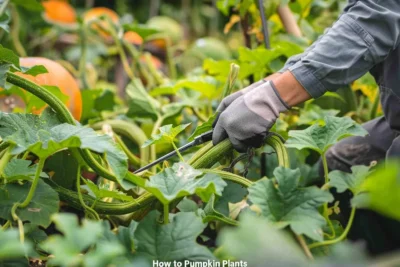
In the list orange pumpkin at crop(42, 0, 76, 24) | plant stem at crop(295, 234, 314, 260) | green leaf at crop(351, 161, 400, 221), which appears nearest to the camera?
green leaf at crop(351, 161, 400, 221)

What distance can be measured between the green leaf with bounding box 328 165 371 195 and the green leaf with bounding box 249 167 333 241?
4 centimetres

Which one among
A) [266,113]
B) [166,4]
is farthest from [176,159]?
[166,4]

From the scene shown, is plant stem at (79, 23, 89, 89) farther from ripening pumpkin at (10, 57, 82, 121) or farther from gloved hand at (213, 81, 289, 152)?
gloved hand at (213, 81, 289, 152)

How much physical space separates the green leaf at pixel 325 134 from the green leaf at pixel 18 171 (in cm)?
39

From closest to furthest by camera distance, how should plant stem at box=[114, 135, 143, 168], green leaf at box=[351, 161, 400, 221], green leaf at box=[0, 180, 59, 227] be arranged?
green leaf at box=[351, 161, 400, 221] < green leaf at box=[0, 180, 59, 227] < plant stem at box=[114, 135, 143, 168]

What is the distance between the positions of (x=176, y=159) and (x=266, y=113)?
14.3 inches

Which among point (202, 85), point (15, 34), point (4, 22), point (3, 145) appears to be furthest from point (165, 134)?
point (15, 34)

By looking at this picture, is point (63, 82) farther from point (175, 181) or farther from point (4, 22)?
point (175, 181)

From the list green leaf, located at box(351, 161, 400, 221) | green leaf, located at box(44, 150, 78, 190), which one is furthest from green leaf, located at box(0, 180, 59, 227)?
green leaf, located at box(351, 161, 400, 221)

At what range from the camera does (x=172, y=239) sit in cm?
74

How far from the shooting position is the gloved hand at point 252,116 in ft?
3.08

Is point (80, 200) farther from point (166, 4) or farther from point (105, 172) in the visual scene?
point (166, 4)

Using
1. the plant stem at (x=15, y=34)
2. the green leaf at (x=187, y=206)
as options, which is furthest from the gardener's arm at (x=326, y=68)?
the plant stem at (x=15, y=34)

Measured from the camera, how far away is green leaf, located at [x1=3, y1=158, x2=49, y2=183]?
0.83 m
